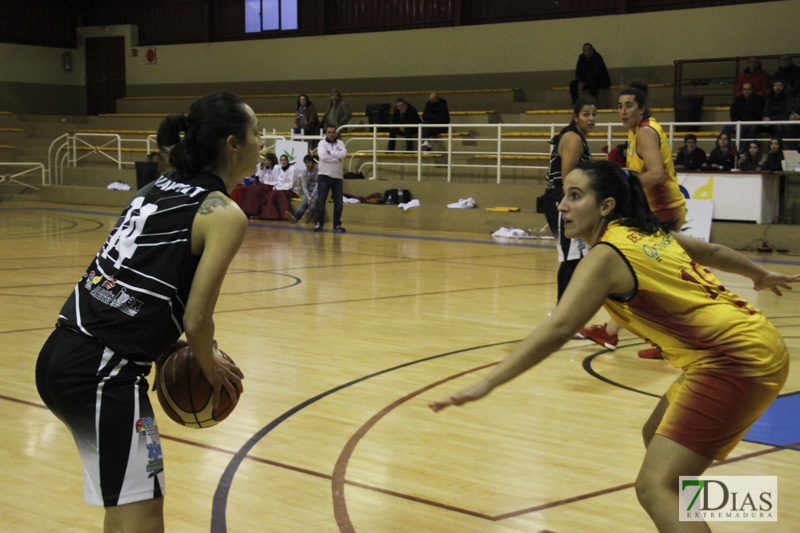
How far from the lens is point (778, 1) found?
1686cm

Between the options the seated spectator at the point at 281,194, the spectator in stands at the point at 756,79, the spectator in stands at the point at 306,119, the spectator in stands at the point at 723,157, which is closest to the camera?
the spectator in stands at the point at 723,157

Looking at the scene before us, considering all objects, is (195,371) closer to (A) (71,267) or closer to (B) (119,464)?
(B) (119,464)

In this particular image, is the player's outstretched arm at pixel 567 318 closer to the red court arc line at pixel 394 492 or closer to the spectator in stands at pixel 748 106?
the red court arc line at pixel 394 492

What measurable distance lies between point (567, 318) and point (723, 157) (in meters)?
11.0

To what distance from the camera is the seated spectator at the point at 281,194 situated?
16.8 metres

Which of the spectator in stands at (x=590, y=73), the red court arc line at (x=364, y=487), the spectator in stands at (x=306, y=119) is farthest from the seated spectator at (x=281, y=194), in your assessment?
the red court arc line at (x=364, y=487)

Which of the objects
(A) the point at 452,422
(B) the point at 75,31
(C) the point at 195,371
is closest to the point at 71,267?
(A) the point at 452,422

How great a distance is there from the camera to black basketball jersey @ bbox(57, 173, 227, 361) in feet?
6.97

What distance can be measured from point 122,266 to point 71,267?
327 inches

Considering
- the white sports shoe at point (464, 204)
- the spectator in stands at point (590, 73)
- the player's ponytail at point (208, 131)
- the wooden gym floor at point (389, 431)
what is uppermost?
the spectator in stands at point (590, 73)

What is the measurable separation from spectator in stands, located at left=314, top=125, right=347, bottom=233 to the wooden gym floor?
6.28 m

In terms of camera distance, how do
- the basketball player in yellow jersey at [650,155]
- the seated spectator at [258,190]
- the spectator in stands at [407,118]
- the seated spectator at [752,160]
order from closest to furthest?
the basketball player in yellow jersey at [650,155], the seated spectator at [752,160], the seated spectator at [258,190], the spectator in stands at [407,118]

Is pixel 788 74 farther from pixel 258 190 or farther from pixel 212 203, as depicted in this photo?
pixel 212 203

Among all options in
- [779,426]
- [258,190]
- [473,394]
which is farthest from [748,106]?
[473,394]
